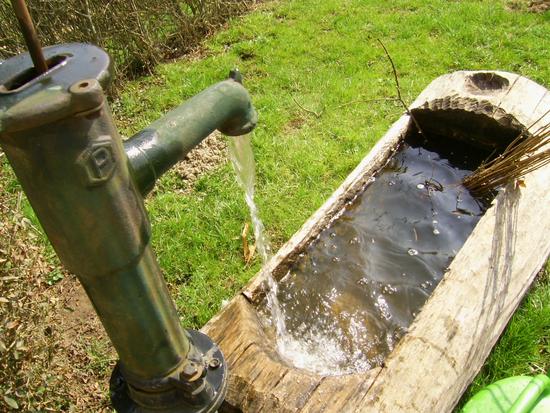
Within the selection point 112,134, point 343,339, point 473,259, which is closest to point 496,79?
point 473,259

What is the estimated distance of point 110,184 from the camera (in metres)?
0.92

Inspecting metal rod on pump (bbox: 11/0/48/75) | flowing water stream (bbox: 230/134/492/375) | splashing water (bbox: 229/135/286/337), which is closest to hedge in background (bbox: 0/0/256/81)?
splashing water (bbox: 229/135/286/337)

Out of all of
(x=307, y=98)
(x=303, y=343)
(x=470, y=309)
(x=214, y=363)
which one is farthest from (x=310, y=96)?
(x=214, y=363)

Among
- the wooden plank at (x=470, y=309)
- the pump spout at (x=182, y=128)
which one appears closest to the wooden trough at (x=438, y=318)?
the wooden plank at (x=470, y=309)

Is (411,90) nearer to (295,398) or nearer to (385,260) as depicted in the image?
(385,260)

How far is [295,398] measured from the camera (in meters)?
1.67

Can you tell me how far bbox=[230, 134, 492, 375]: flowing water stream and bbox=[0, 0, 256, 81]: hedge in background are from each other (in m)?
2.71

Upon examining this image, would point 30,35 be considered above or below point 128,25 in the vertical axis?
above

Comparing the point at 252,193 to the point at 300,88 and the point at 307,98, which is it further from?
the point at 300,88

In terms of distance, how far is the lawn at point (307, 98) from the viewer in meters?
2.98

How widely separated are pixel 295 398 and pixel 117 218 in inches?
40.7

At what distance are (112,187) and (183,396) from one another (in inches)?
25.1

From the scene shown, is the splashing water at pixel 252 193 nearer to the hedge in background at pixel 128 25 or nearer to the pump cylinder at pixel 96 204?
the pump cylinder at pixel 96 204

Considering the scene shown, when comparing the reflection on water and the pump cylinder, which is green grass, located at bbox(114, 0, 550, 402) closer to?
the reflection on water
